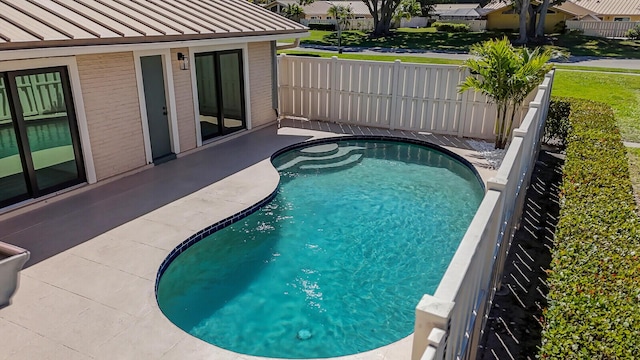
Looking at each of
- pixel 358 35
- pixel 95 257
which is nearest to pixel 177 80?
pixel 95 257

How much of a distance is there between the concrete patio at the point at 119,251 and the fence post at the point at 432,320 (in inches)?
78.9

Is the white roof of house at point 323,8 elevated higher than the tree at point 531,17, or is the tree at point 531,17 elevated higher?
the white roof of house at point 323,8

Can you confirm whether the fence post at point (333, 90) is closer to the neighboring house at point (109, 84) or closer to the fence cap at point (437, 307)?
the neighboring house at point (109, 84)

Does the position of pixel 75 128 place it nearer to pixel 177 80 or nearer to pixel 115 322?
pixel 177 80

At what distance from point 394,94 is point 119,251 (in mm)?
8720

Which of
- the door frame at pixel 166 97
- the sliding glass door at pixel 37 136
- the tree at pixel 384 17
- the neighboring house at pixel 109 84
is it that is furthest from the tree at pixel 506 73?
the tree at pixel 384 17

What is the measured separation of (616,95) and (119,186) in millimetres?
17060

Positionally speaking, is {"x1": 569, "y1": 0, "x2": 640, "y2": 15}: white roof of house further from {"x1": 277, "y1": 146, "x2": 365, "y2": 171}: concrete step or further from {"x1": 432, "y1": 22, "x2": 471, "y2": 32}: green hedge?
{"x1": 277, "y1": 146, "x2": 365, "y2": 171}: concrete step

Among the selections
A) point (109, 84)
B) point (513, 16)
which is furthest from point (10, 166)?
point (513, 16)

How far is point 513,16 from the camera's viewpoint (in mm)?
49719

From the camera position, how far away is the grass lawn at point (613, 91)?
42.2 feet

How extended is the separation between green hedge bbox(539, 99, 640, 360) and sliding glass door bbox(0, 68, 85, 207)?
7.60m

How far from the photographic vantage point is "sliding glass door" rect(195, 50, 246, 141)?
10.9 m

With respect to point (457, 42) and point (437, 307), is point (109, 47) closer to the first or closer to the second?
point (437, 307)
